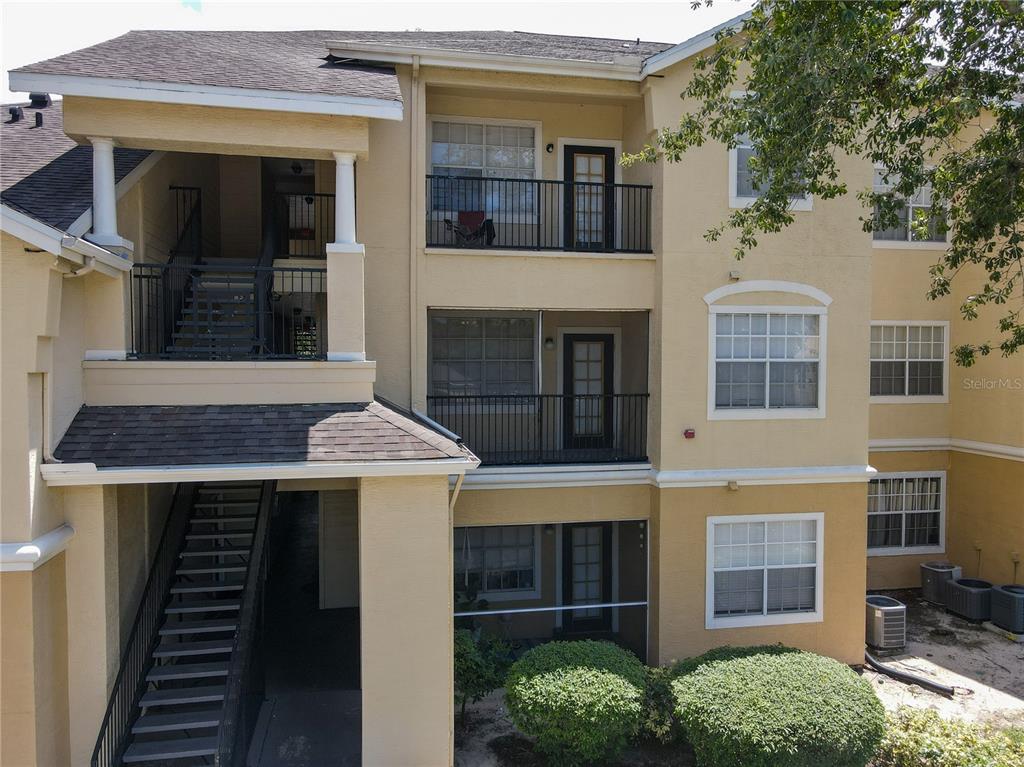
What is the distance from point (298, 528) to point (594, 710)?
40.3 feet

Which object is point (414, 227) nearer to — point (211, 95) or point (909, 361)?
point (211, 95)

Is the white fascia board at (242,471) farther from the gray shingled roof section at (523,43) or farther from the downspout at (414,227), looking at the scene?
the gray shingled roof section at (523,43)

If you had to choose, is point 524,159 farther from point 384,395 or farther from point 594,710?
point 594,710

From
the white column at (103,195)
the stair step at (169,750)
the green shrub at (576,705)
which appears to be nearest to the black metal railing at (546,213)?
the white column at (103,195)

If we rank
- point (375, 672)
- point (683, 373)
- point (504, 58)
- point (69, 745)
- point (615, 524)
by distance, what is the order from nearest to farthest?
point (69, 745), point (375, 672), point (504, 58), point (683, 373), point (615, 524)

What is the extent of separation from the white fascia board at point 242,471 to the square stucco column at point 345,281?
184cm

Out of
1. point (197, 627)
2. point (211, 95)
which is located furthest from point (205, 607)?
point (211, 95)

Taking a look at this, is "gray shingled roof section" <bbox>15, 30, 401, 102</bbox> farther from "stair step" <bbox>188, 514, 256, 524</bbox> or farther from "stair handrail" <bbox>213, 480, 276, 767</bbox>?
"stair step" <bbox>188, 514, 256, 524</bbox>

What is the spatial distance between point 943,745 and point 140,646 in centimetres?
908

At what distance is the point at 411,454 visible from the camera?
23.9ft

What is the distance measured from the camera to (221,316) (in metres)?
10.3

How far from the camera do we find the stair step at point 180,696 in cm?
749

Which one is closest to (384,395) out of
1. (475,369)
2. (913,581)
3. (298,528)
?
(475,369)

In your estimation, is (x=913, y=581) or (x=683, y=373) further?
(x=913, y=581)
